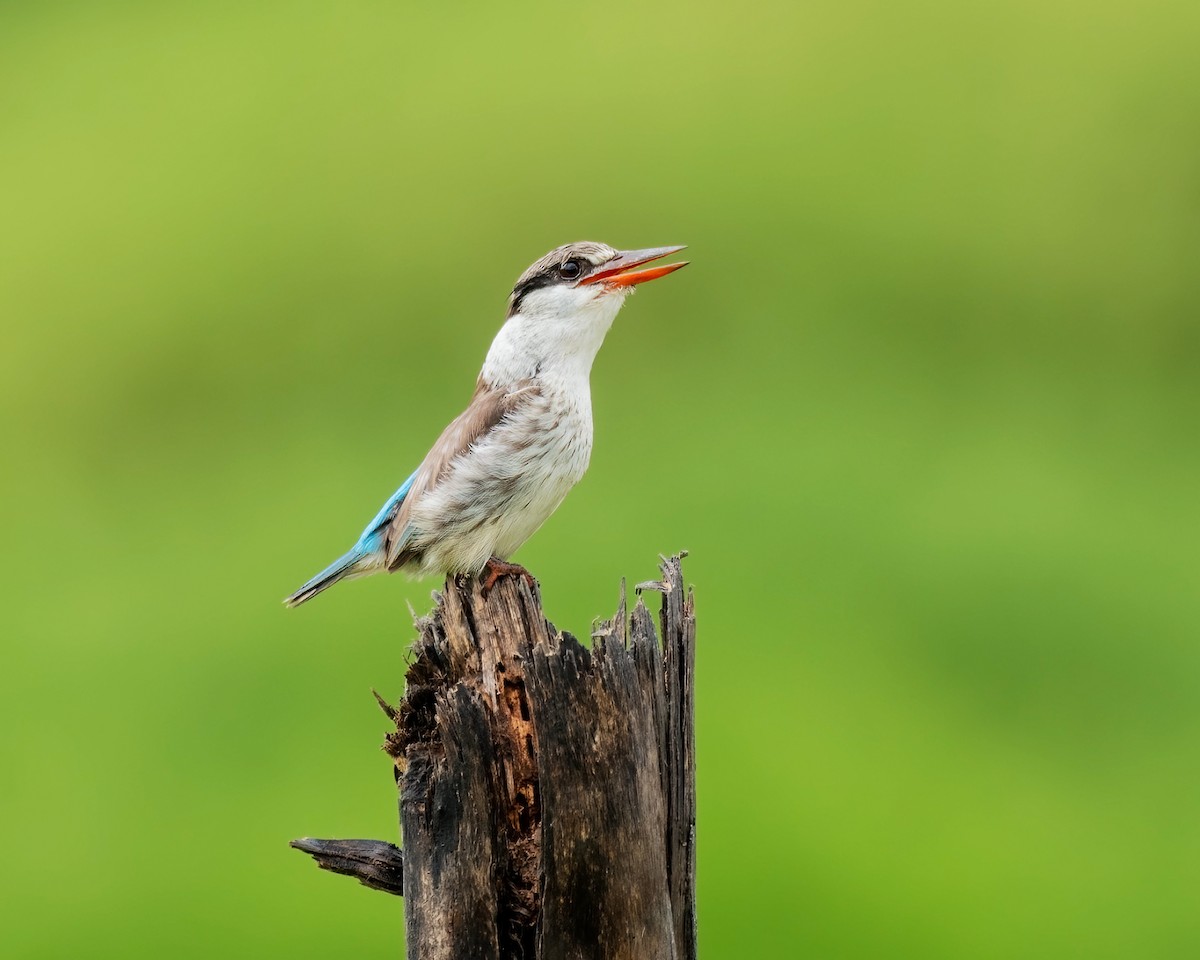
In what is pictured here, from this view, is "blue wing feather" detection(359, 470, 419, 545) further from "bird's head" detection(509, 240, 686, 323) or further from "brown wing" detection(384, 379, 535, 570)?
"bird's head" detection(509, 240, 686, 323)

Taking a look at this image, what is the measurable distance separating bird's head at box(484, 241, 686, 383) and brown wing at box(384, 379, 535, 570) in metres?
0.17

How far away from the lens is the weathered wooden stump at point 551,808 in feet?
11.4

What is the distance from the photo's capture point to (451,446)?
5395 mm

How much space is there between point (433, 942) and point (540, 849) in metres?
0.35

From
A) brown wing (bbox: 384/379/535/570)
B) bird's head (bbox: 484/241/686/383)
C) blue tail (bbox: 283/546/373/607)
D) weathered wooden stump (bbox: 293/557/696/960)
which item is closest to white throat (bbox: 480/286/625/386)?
bird's head (bbox: 484/241/686/383)

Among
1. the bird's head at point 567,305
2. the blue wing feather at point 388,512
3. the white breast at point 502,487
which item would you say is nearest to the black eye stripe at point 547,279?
the bird's head at point 567,305

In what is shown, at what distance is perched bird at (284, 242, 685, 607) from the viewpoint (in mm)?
5238

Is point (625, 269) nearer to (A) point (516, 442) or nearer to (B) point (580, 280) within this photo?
(B) point (580, 280)

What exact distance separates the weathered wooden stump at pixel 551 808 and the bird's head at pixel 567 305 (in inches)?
79.7

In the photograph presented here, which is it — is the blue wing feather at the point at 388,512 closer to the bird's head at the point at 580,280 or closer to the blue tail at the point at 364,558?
the blue tail at the point at 364,558

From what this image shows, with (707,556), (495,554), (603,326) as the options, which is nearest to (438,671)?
(495,554)

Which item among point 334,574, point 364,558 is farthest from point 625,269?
point 334,574

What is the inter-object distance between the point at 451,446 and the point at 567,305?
748 mm

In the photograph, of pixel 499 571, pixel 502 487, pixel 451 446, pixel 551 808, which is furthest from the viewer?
pixel 451 446
